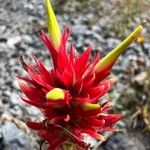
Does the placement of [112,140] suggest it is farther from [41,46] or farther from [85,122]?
[85,122]

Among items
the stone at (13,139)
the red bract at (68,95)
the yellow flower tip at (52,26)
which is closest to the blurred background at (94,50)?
the stone at (13,139)

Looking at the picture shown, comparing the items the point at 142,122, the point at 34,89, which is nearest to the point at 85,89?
the point at 34,89

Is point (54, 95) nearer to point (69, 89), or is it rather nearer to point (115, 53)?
point (69, 89)

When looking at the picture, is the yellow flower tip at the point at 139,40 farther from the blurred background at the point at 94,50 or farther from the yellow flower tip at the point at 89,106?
the yellow flower tip at the point at 89,106

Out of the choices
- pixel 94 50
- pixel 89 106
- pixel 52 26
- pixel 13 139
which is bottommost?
pixel 13 139

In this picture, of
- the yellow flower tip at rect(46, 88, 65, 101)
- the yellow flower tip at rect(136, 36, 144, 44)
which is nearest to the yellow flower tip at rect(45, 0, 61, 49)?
the yellow flower tip at rect(46, 88, 65, 101)

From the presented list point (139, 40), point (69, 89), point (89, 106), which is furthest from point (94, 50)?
point (89, 106)
